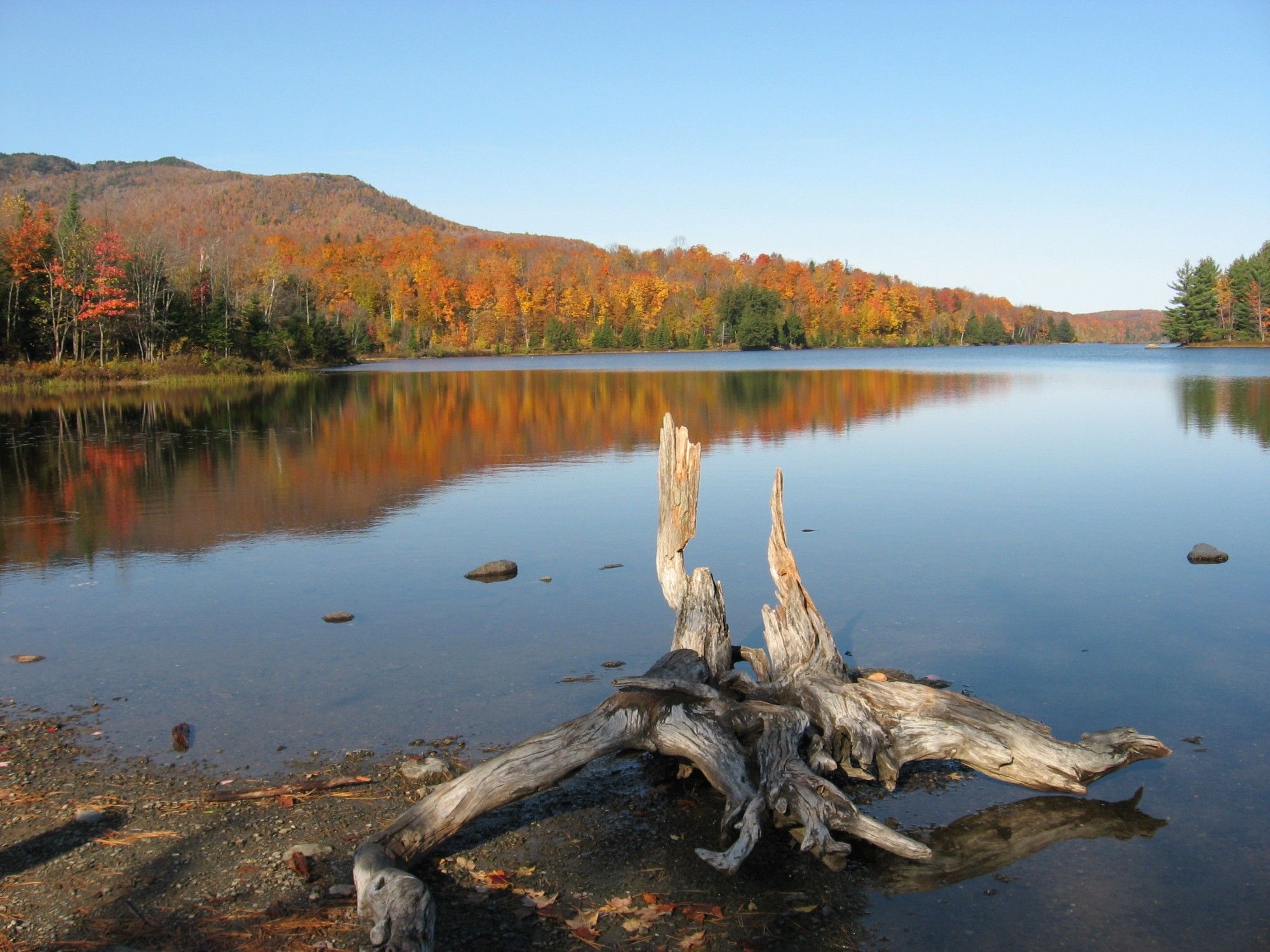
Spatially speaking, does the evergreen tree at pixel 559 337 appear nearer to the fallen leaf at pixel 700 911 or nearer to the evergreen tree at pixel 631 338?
the evergreen tree at pixel 631 338

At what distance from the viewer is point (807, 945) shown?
4645 mm

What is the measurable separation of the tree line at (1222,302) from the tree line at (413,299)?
138ft

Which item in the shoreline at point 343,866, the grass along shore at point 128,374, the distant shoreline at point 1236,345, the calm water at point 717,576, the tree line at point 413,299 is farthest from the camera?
the distant shoreline at point 1236,345

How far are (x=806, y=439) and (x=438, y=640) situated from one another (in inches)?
695

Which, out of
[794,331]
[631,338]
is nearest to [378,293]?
[631,338]

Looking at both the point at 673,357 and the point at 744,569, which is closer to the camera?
the point at 744,569

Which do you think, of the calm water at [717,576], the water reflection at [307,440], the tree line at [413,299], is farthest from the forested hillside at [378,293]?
the calm water at [717,576]

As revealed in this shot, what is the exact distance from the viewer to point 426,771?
6.32 metres

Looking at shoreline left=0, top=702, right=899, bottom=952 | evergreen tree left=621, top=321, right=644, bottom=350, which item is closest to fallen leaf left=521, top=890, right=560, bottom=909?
shoreline left=0, top=702, right=899, bottom=952

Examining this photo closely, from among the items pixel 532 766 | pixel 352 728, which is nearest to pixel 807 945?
pixel 532 766

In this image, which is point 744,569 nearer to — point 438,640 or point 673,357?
point 438,640

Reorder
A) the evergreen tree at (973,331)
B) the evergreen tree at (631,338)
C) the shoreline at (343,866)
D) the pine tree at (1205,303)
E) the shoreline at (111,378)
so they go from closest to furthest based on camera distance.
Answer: the shoreline at (343,866) → the shoreline at (111,378) → the pine tree at (1205,303) → the evergreen tree at (631,338) → the evergreen tree at (973,331)

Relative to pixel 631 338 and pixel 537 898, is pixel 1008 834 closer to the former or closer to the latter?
pixel 537 898

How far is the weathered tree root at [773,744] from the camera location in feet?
17.5
